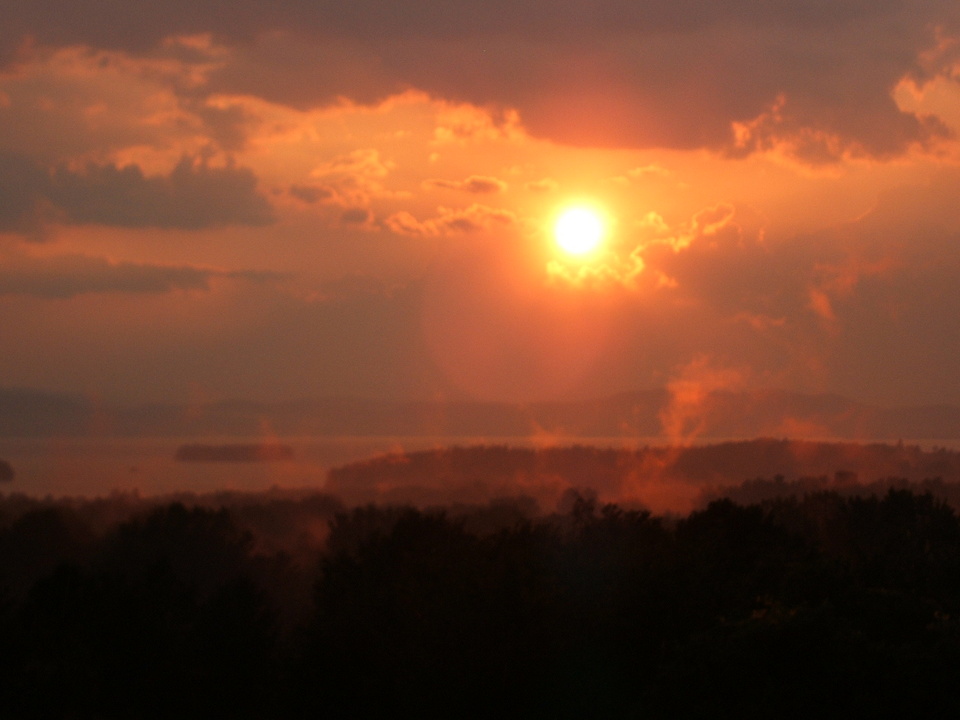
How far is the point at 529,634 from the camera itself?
38250mm

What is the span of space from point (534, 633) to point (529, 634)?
20 cm

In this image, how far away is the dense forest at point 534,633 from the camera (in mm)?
27172

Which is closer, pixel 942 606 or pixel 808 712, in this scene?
pixel 808 712

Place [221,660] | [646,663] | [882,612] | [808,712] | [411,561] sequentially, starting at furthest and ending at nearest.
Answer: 1. [411,561]
2. [221,660]
3. [646,663]
4. [882,612]
5. [808,712]

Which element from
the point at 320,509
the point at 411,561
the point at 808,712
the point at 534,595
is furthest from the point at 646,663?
the point at 320,509

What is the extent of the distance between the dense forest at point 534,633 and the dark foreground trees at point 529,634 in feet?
0.25

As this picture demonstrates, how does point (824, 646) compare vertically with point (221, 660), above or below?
above

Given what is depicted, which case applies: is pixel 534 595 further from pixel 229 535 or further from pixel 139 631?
pixel 229 535

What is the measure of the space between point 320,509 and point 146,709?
352 feet

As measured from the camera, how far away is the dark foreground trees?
2714 cm

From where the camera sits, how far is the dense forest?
27172 millimetres

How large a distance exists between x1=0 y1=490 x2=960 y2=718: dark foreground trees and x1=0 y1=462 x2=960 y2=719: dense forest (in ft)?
0.25

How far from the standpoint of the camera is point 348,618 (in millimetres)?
45000

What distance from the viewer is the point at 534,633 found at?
3834 cm
